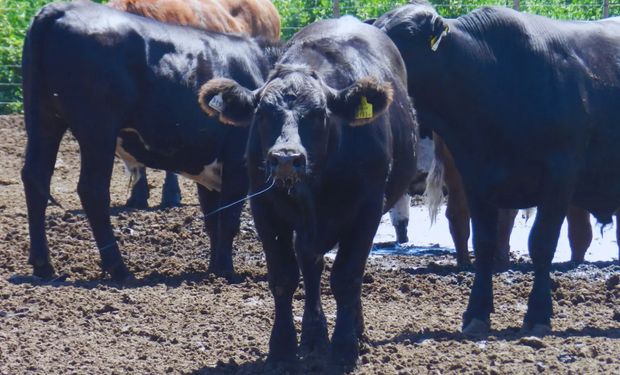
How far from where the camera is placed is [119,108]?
8930mm

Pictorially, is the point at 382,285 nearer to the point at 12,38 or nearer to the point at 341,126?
the point at 341,126

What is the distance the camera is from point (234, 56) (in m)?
9.74

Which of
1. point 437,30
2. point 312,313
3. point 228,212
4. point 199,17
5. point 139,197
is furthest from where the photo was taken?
point 139,197

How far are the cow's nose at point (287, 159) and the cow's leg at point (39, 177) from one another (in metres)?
3.55

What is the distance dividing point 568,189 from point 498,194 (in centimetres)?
47

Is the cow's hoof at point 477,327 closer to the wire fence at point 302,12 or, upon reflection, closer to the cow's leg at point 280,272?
the cow's leg at point 280,272

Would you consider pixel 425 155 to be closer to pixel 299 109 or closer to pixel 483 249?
pixel 483 249

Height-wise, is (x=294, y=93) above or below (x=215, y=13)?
below

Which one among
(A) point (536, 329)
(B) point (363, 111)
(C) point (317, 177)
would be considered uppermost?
(B) point (363, 111)

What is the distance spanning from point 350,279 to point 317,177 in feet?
1.99

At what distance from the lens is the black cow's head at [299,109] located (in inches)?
235

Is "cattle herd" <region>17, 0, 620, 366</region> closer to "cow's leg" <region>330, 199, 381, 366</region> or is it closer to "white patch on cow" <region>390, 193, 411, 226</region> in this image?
"cow's leg" <region>330, 199, 381, 366</region>

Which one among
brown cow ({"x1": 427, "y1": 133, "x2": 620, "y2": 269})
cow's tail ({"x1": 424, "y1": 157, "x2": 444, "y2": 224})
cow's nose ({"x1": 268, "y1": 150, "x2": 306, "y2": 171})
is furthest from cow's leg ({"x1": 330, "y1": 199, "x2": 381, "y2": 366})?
cow's tail ({"x1": 424, "y1": 157, "x2": 444, "y2": 224})

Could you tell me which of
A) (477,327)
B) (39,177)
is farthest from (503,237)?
(39,177)
